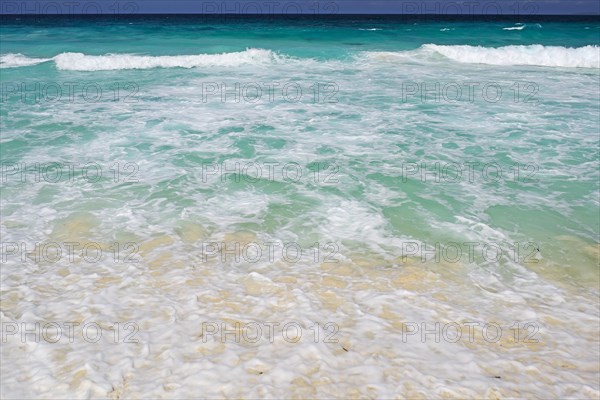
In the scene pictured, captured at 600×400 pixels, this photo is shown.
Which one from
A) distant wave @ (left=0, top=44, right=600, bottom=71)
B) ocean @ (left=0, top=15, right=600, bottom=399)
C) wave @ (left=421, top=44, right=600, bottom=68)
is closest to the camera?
ocean @ (left=0, top=15, right=600, bottom=399)

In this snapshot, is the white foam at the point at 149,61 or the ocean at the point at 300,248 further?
the white foam at the point at 149,61

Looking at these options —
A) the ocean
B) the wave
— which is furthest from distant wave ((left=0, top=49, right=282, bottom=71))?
the wave

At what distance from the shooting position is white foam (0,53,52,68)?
A: 82.4ft

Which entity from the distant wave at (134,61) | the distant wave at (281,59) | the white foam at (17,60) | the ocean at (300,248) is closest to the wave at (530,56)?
the distant wave at (281,59)

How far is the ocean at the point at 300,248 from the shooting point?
13.2ft

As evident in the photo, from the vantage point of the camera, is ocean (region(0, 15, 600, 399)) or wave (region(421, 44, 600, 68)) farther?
wave (region(421, 44, 600, 68))

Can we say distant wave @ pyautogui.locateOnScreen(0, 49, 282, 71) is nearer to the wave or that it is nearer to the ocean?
the ocean

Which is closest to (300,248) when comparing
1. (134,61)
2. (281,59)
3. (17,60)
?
(281,59)

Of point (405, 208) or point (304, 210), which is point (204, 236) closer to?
point (304, 210)

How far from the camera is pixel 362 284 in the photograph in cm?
533

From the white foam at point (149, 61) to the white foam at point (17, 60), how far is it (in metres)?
1.36

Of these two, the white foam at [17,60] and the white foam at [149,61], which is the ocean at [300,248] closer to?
the white foam at [149,61]

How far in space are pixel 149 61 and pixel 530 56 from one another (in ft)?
71.8

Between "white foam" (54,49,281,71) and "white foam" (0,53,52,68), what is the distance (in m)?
1.36
